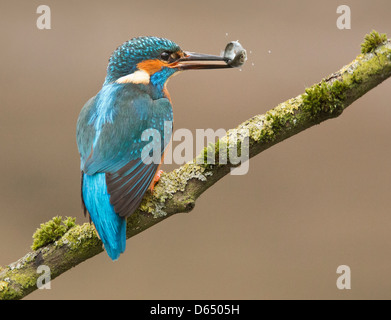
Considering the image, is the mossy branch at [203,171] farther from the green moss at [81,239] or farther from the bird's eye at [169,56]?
the bird's eye at [169,56]

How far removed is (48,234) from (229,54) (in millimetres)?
799

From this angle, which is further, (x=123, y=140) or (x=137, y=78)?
(x=137, y=78)

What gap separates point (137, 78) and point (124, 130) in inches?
10.2

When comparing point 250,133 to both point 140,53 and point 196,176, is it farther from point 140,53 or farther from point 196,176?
point 140,53

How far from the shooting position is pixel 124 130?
1419 mm

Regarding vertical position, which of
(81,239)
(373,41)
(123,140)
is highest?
(373,41)

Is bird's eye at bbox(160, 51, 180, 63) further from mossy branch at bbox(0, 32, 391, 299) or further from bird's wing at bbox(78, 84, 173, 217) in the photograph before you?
mossy branch at bbox(0, 32, 391, 299)

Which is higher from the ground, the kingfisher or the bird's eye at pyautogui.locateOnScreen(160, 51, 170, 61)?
the bird's eye at pyautogui.locateOnScreen(160, 51, 170, 61)

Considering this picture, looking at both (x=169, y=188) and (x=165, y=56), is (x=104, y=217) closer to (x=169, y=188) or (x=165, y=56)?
(x=169, y=188)

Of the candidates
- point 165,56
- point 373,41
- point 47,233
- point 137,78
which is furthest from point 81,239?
point 373,41

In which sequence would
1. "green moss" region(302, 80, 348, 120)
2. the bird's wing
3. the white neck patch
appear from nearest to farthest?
"green moss" region(302, 80, 348, 120)
the bird's wing
the white neck patch

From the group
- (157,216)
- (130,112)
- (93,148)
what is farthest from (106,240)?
(130,112)

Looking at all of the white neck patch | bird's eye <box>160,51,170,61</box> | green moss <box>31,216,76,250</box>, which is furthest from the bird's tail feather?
bird's eye <box>160,51,170,61</box>

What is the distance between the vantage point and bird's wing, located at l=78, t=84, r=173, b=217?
4.35 feet
